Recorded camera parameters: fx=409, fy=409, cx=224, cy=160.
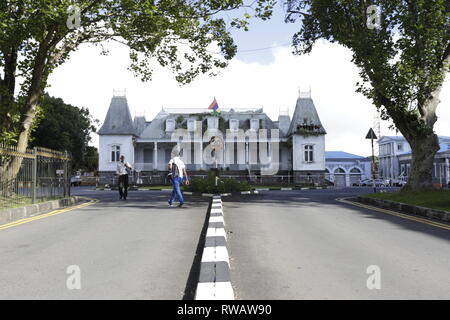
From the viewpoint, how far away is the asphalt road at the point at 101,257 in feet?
12.5

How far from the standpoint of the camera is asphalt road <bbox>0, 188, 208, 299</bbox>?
12.5 feet

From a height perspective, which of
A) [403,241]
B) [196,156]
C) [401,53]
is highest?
[401,53]

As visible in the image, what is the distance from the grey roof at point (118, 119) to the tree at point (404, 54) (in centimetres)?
2859

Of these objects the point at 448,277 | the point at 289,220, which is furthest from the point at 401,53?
the point at 448,277

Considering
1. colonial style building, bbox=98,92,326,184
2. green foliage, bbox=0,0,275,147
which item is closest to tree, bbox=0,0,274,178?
green foliage, bbox=0,0,275,147

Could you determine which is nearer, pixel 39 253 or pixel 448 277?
pixel 448 277

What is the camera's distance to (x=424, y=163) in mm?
16094

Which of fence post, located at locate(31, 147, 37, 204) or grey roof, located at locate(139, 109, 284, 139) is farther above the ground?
grey roof, located at locate(139, 109, 284, 139)

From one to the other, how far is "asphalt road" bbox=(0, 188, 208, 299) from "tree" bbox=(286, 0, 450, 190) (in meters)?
9.97

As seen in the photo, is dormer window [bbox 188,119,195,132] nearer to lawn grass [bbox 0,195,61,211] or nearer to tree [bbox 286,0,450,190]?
tree [bbox 286,0,450,190]

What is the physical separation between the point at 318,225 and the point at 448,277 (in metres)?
4.14

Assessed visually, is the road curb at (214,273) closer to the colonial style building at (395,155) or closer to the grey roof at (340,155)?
the colonial style building at (395,155)
